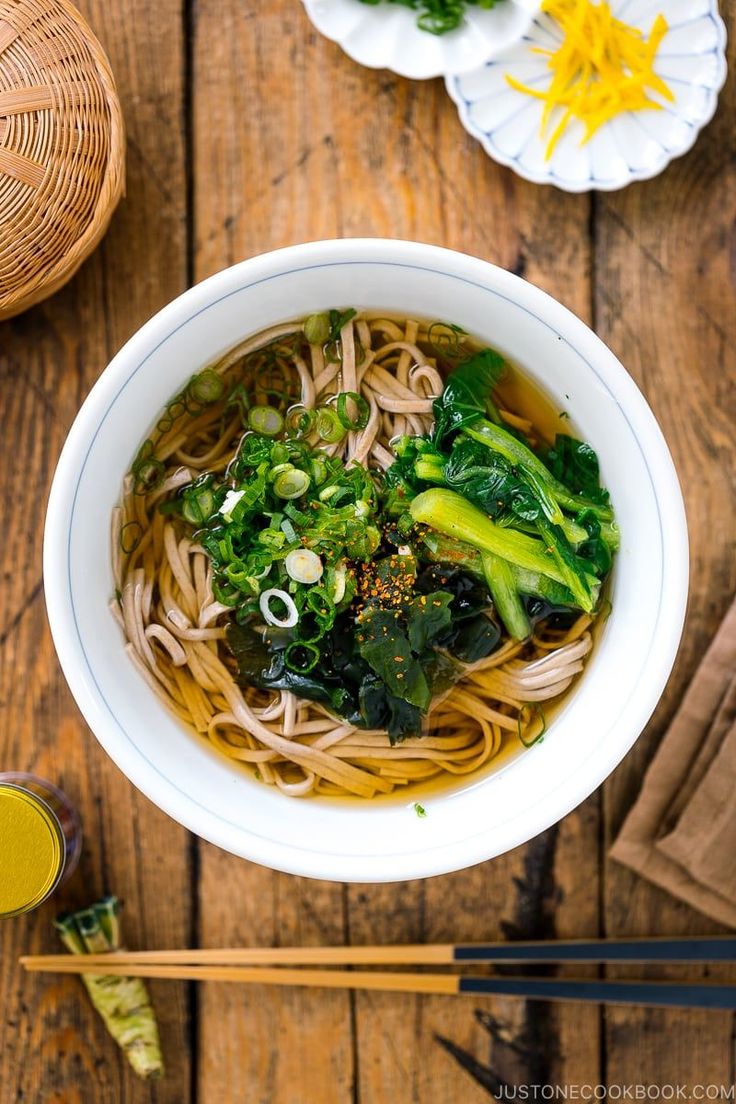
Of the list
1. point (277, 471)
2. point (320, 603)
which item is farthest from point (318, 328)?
point (320, 603)

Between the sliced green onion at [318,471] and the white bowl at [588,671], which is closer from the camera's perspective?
the white bowl at [588,671]

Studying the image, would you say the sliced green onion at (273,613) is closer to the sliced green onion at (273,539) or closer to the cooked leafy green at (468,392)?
the sliced green onion at (273,539)

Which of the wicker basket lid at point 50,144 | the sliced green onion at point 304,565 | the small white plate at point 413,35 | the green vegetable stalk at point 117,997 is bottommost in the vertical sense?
the green vegetable stalk at point 117,997

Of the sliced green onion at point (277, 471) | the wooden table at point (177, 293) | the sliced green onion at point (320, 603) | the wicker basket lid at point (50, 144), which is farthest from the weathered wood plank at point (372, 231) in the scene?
the sliced green onion at point (320, 603)

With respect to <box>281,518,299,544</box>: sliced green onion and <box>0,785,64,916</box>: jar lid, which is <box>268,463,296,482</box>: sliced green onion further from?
<box>0,785,64,916</box>: jar lid

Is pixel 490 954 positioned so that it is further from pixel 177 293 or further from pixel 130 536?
pixel 177 293

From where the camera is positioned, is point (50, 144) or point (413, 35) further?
point (413, 35)
